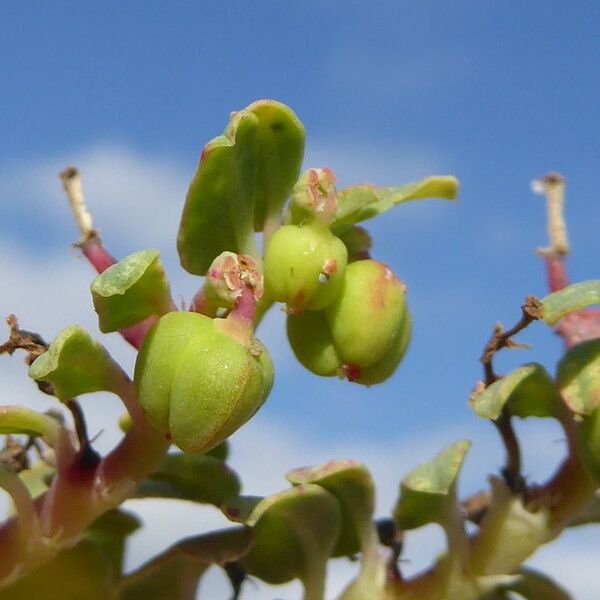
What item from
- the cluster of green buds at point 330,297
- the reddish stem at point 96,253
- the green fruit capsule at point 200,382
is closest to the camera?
the green fruit capsule at point 200,382

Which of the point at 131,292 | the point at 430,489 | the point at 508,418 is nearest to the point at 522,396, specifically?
the point at 508,418

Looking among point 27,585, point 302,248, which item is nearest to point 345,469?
point 302,248

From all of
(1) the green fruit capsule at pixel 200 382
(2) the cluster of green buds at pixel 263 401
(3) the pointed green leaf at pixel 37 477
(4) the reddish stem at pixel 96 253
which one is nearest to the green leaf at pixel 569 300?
(2) the cluster of green buds at pixel 263 401

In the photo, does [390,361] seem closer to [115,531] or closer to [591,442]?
[591,442]

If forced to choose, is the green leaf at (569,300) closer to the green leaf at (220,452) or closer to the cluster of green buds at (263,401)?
the cluster of green buds at (263,401)

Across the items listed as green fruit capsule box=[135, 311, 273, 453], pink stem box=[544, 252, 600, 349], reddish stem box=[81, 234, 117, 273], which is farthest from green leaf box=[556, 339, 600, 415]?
reddish stem box=[81, 234, 117, 273]

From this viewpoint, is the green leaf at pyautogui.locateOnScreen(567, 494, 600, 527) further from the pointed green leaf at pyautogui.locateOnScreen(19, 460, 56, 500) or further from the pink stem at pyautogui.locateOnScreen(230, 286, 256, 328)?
the pointed green leaf at pyautogui.locateOnScreen(19, 460, 56, 500)
